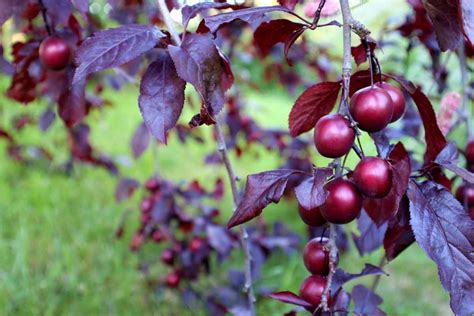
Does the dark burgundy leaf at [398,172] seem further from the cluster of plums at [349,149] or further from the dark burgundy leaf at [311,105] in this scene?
the dark burgundy leaf at [311,105]

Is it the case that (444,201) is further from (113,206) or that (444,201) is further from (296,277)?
(113,206)

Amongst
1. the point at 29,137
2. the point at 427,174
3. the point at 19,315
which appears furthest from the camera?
the point at 29,137

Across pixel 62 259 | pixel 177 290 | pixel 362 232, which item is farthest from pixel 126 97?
pixel 362 232

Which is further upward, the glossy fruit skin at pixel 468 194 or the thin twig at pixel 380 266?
the glossy fruit skin at pixel 468 194

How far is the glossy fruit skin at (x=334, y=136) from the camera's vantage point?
2.24 ft

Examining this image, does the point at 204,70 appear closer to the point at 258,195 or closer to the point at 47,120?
the point at 258,195

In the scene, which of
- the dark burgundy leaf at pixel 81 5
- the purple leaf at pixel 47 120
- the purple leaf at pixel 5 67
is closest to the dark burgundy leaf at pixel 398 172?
the dark burgundy leaf at pixel 81 5

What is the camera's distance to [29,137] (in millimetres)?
3643

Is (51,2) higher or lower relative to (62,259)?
higher

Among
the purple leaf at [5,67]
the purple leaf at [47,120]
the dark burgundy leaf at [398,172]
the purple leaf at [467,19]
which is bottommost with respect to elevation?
the purple leaf at [47,120]

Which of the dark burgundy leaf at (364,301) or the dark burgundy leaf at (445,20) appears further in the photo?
the dark burgundy leaf at (364,301)

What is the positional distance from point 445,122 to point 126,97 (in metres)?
4.58

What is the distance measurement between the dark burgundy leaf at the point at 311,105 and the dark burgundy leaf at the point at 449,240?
19 cm

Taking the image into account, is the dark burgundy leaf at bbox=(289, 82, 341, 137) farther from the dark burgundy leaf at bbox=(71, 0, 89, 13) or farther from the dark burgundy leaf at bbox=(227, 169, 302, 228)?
the dark burgundy leaf at bbox=(71, 0, 89, 13)
